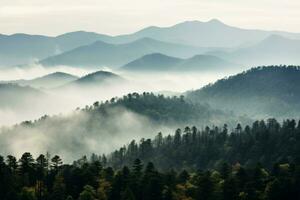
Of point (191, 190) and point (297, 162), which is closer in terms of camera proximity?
point (191, 190)

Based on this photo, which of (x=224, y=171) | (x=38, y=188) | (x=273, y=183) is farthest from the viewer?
(x=224, y=171)

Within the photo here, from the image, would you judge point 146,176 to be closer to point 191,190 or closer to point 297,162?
point 191,190

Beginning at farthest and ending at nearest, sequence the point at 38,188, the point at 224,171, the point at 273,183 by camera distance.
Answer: the point at 224,171 → the point at 38,188 → the point at 273,183

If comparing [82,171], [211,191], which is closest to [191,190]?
[211,191]

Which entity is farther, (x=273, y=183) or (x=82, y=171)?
(x=82, y=171)

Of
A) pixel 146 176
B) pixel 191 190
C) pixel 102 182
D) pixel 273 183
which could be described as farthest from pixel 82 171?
pixel 273 183

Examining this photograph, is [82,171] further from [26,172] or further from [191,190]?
[191,190]

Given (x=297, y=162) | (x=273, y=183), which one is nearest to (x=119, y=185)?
(x=273, y=183)
